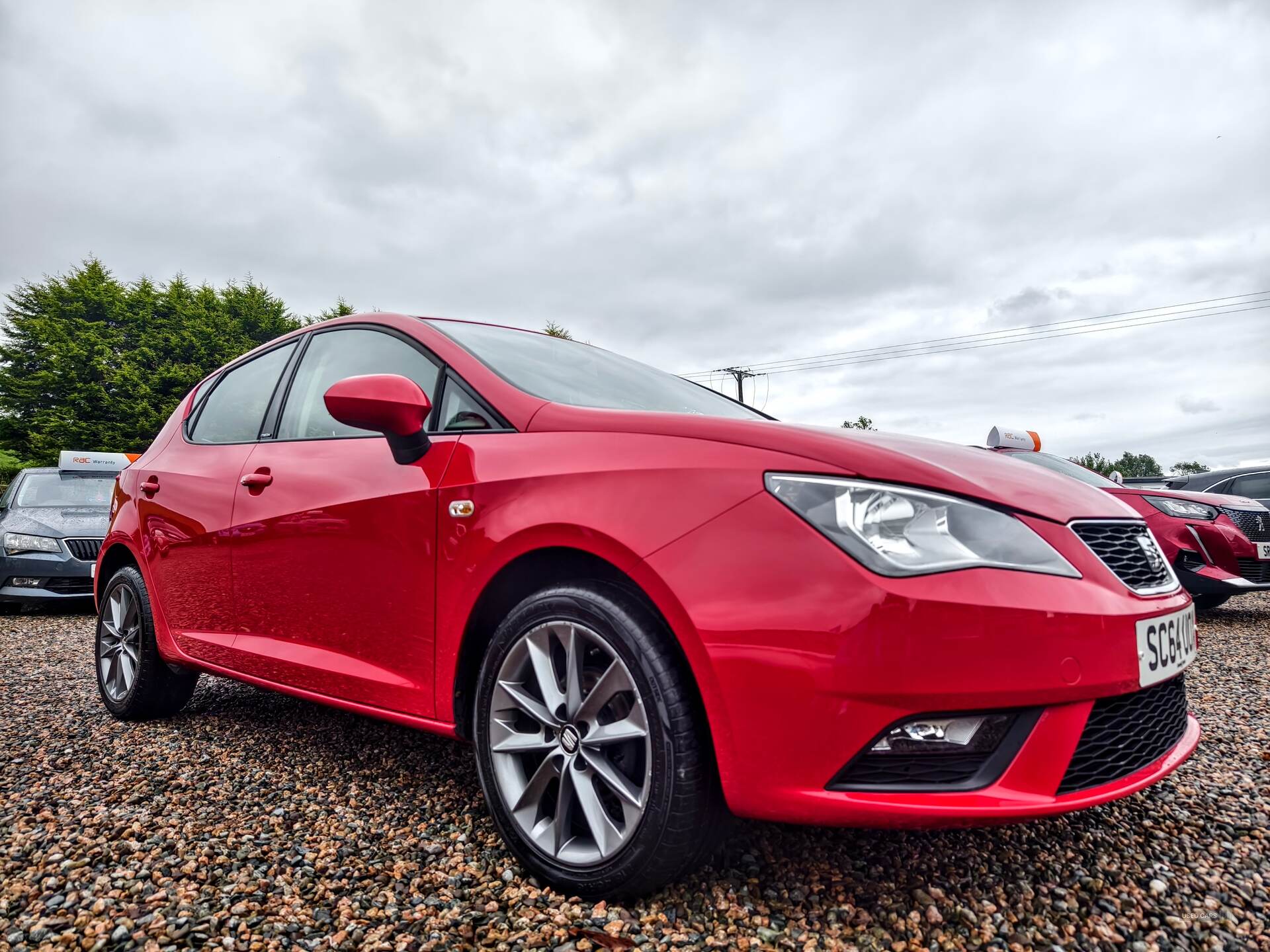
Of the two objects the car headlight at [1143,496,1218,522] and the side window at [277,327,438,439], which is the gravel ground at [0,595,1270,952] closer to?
the side window at [277,327,438,439]

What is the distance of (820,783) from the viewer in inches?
57.6

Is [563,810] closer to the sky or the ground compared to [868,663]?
closer to the ground

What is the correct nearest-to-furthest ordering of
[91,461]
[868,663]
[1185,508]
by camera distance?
[868,663]
[1185,508]
[91,461]

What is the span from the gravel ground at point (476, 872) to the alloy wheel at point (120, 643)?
601 mm

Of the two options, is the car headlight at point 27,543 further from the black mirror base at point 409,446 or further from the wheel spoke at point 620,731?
the wheel spoke at point 620,731

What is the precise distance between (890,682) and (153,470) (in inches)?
130

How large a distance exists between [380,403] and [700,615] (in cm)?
102

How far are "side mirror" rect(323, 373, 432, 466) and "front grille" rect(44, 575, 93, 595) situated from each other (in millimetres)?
7230

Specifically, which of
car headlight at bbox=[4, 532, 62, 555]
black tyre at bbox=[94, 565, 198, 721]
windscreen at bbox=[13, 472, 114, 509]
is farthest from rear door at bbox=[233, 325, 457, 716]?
windscreen at bbox=[13, 472, 114, 509]

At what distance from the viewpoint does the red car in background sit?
18.7 feet

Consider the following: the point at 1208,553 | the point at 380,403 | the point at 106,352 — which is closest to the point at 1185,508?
the point at 1208,553

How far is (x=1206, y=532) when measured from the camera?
18.9 feet

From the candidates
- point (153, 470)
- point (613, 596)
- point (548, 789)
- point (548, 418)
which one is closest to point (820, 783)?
point (613, 596)

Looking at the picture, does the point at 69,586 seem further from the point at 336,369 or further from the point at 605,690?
the point at 605,690
